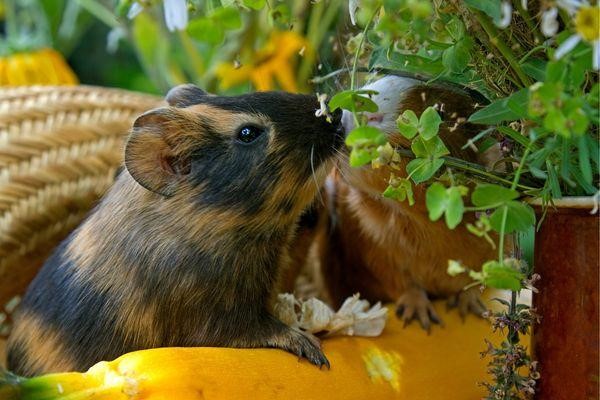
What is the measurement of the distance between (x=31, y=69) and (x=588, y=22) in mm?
2178

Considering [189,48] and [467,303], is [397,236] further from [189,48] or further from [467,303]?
[189,48]

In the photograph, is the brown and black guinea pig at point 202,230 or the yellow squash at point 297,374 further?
the brown and black guinea pig at point 202,230

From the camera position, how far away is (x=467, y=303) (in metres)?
1.72

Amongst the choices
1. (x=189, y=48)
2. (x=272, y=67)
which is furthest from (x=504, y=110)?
(x=189, y=48)

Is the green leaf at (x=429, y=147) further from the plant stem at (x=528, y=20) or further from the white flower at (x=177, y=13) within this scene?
the white flower at (x=177, y=13)

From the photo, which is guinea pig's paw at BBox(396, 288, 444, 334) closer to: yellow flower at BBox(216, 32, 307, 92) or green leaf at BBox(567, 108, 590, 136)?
green leaf at BBox(567, 108, 590, 136)

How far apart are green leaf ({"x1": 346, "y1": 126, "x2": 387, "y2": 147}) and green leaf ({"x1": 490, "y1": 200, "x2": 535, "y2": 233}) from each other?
0.17 m

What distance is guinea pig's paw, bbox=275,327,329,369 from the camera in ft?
4.37

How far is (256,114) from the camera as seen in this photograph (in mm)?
1370

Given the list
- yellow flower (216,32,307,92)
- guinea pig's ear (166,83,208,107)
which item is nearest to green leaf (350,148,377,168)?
guinea pig's ear (166,83,208,107)

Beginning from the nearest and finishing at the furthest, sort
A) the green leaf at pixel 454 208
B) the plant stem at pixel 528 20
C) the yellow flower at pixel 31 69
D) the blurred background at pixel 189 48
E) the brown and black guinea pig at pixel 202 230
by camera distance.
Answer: the green leaf at pixel 454 208 → the plant stem at pixel 528 20 → the brown and black guinea pig at pixel 202 230 → the blurred background at pixel 189 48 → the yellow flower at pixel 31 69

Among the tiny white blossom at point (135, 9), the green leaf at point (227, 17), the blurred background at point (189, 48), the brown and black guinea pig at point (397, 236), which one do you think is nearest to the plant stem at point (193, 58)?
the blurred background at point (189, 48)

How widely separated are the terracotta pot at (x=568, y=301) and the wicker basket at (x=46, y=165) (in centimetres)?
116

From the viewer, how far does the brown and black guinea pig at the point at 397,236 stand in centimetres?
140
